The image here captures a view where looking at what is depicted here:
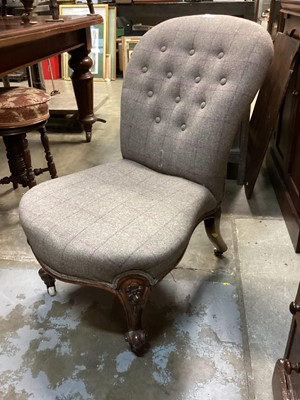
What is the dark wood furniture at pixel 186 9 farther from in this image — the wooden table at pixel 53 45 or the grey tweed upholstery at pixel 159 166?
the grey tweed upholstery at pixel 159 166

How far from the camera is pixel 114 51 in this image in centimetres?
446

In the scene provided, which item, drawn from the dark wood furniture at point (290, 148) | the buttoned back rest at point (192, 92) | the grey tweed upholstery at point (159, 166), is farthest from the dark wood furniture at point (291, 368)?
the dark wood furniture at point (290, 148)

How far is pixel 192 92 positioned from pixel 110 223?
60cm

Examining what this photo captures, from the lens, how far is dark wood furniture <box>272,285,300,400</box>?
0.86 meters

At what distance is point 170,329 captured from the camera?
4.25 ft

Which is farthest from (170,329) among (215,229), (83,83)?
(83,83)

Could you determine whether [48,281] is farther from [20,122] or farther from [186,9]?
[186,9]

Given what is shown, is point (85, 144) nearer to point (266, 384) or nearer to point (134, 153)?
point (134, 153)

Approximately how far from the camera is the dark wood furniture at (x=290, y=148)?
67.3 inches

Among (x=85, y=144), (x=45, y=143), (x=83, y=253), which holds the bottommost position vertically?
(x=85, y=144)

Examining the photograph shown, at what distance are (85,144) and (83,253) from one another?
2014 millimetres

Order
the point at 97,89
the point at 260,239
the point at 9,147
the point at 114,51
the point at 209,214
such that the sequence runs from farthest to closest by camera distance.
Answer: the point at 114,51, the point at 97,89, the point at 9,147, the point at 260,239, the point at 209,214

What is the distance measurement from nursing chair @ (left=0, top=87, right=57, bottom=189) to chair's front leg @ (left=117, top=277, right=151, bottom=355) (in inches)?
44.2

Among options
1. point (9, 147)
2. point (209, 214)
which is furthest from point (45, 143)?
point (209, 214)
